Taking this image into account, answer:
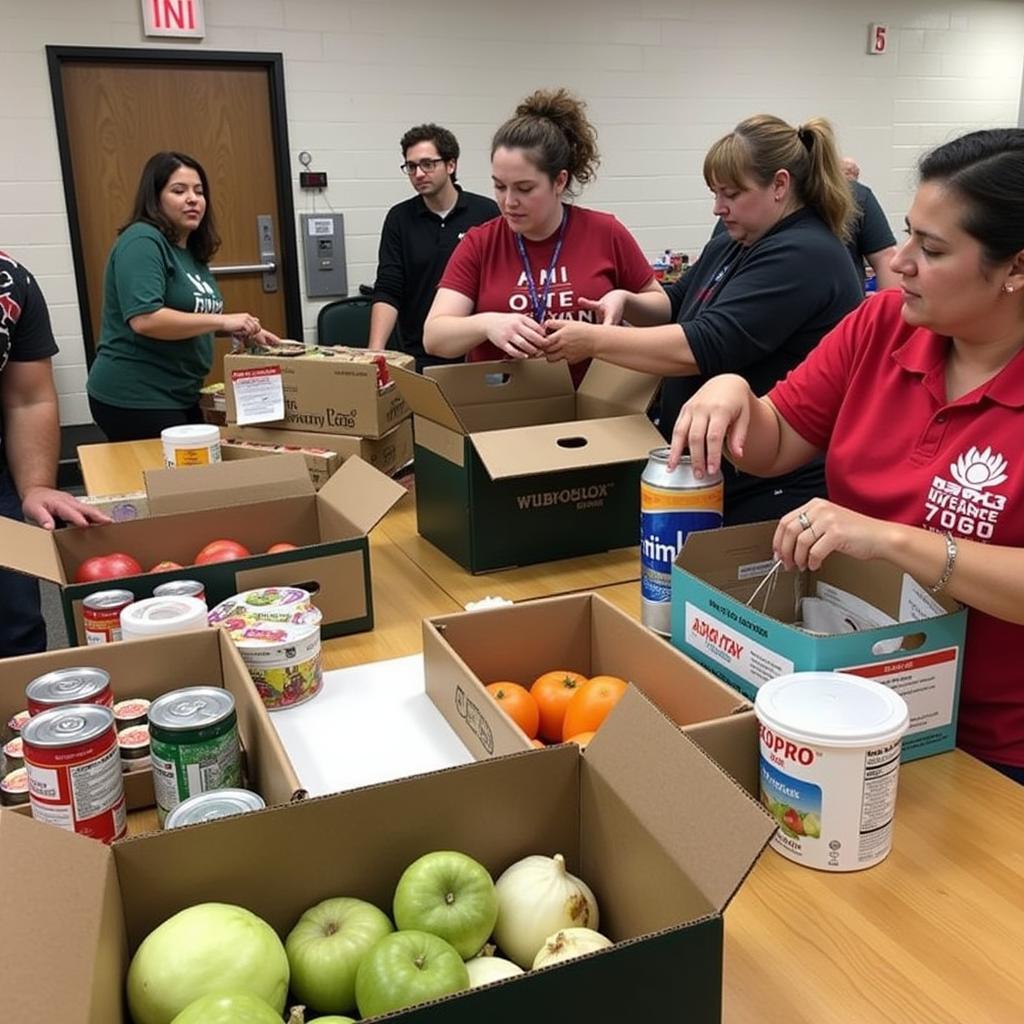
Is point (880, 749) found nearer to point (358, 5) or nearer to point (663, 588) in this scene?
point (663, 588)

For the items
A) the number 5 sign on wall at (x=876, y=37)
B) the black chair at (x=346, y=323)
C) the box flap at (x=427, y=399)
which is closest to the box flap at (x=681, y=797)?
the box flap at (x=427, y=399)

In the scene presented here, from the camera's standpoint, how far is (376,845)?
36.4 inches

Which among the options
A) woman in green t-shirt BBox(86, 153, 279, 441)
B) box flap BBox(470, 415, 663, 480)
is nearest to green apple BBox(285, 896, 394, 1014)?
box flap BBox(470, 415, 663, 480)

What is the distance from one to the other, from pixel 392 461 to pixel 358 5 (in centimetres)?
370

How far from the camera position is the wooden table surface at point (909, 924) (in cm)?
90

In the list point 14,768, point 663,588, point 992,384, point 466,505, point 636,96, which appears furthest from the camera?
point 636,96

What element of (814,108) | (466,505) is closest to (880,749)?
(466,505)

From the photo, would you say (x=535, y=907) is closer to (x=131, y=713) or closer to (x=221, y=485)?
(x=131, y=713)

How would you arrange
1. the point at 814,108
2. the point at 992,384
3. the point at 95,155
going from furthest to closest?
the point at 814,108 < the point at 95,155 < the point at 992,384

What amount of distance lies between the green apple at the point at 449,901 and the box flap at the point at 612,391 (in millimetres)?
1395

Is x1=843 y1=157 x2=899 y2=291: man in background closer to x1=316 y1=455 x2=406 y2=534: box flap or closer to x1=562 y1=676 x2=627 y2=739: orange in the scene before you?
x1=316 y1=455 x2=406 y2=534: box flap

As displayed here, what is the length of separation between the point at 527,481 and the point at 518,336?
0.35m

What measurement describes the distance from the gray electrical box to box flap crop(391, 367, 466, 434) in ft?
11.9

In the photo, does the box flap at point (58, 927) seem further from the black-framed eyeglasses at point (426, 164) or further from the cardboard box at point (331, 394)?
the black-framed eyeglasses at point (426, 164)
